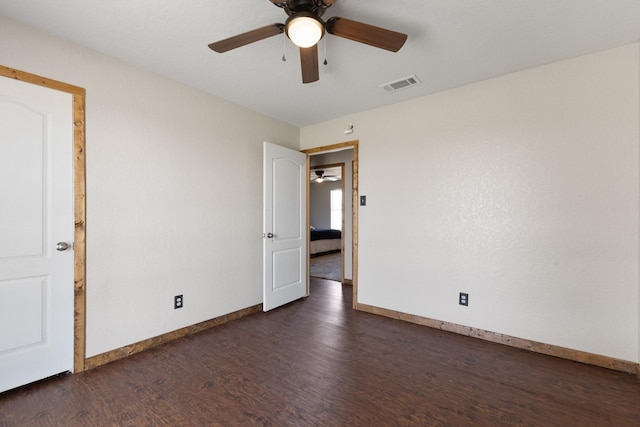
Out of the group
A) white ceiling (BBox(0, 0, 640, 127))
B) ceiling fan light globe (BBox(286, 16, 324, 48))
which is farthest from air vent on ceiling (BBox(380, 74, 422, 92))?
ceiling fan light globe (BBox(286, 16, 324, 48))

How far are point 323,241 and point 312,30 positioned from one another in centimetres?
669

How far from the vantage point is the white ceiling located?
69.2 inches

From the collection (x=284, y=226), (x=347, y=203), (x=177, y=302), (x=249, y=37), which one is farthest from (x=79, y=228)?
(x=347, y=203)

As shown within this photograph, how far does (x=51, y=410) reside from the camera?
1705mm

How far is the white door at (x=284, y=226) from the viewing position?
11.1 ft

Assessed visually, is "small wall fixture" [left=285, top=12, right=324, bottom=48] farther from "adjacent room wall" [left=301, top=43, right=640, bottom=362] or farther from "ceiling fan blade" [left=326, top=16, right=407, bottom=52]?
"adjacent room wall" [left=301, top=43, right=640, bottom=362]

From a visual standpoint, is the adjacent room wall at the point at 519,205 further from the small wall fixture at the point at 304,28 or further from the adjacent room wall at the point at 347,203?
the small wall fixture at the point at 304,28

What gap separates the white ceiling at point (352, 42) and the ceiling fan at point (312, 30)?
0.22m

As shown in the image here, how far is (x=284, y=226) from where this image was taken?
12.0 feet

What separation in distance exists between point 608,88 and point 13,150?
4.34 metres

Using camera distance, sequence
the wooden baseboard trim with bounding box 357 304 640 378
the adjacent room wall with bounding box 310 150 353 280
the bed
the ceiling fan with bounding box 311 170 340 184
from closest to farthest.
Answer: the wooden baseboard trim with bounding box 357 304 640 378
the adjacent room wall with bounding box 310 150 353 280
the bed
the ceiling fan with bounding box 311 170 340 184

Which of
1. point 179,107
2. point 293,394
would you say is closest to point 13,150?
Result: point 179,107

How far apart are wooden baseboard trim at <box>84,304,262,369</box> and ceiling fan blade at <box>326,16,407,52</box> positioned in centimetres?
285

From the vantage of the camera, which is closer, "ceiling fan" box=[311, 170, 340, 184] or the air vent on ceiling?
the air vent on ceiling
